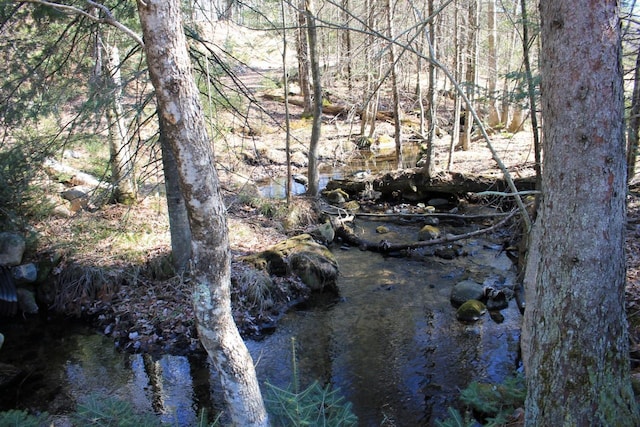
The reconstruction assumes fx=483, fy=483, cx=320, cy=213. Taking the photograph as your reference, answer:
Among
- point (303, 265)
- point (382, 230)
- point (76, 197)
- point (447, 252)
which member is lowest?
point (447, 252)

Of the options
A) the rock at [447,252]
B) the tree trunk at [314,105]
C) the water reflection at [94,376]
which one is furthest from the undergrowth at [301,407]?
the tree trunk at [314,105]

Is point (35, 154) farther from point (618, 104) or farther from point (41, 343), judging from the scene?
point (618, 104)

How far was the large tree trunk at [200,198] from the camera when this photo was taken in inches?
129

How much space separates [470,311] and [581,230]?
5550 millimetres

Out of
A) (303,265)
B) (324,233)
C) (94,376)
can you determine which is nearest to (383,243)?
(324,233)

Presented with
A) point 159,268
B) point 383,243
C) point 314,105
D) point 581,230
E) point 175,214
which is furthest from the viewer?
point 314,105

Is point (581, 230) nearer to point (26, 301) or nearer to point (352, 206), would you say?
point (26, 301)

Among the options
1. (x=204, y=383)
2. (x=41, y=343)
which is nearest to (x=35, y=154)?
(x=41, y=343)

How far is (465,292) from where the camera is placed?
891 centimetres

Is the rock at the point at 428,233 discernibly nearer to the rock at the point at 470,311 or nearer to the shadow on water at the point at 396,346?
the shadow on water at the point at 396,346

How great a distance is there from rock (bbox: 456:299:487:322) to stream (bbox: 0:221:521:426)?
5.9 inches

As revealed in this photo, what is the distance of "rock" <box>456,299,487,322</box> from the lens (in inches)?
324

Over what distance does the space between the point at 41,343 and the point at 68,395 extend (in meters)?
1.89

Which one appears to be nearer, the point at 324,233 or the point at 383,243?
the point at 383,243
